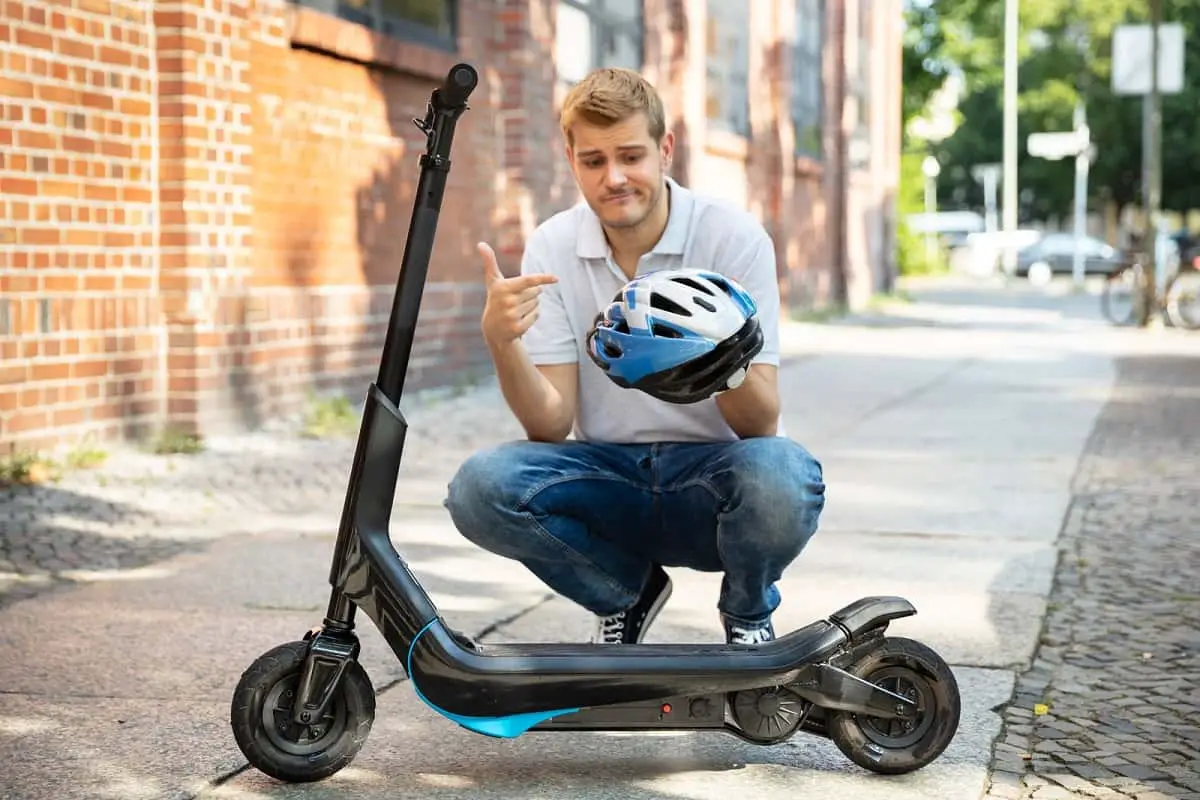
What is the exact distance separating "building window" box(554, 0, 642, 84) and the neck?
9.25m

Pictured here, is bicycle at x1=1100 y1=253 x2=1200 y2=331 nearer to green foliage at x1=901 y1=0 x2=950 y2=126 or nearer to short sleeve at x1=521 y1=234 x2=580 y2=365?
green foliage at x1=901 y1=0 x2=950 y2=126

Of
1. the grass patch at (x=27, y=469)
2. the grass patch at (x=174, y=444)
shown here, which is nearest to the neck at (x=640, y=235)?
the grass patch at (x=27, y=469)

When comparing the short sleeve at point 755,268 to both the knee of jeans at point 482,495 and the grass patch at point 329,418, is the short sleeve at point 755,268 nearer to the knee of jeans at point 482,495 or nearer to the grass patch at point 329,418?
the knee of jeans at point 482,495

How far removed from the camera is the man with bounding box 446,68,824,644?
Result: 3.79m

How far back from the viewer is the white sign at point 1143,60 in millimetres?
20609

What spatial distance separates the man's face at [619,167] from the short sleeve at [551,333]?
24 centimetres

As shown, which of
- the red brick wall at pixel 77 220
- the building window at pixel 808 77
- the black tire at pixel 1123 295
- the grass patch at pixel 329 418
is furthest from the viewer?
the building window at pixel 808 77

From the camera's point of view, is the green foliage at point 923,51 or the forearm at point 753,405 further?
the green foliage at point 923,51

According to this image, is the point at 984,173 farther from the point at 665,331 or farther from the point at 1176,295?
the point at 665,331

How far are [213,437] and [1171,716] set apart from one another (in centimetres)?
549

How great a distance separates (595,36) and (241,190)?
21.2 ft

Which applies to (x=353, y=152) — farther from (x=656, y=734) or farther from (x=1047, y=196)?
(x=1047, y=196)

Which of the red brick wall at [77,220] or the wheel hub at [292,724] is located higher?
the red brick wall at [77,220]

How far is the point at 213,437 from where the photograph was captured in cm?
850
